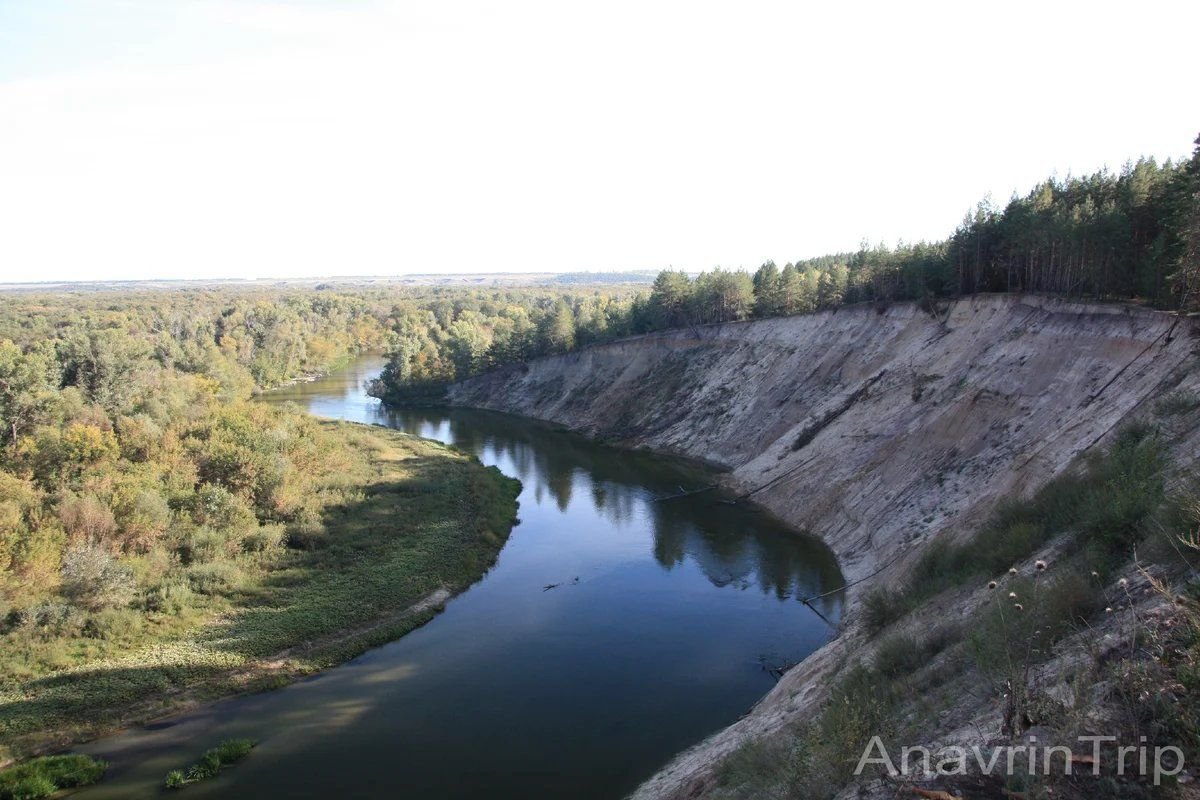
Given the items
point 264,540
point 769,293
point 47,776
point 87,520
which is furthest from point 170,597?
point 769,293

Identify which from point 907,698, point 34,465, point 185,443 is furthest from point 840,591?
point 34,465

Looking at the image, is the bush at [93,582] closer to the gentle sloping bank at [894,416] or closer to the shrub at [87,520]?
the shrub at [87,520]

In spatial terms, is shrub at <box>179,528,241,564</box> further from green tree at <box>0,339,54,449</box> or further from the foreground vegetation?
the foreground vegetation

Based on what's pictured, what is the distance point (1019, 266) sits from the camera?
1502 inches

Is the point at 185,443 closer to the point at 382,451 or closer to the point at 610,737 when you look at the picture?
the point at 382,451

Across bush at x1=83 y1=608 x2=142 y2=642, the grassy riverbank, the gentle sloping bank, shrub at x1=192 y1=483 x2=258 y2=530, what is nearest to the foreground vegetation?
the gentle sloping bank

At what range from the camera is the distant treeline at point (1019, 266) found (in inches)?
1129

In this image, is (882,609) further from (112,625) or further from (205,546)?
(205,546)

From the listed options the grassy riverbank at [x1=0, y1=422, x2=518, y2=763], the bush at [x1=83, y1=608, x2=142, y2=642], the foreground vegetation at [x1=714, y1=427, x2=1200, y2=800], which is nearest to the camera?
the foreground vegetation at [x1=714, y1=427, x2=1200, y2=800]

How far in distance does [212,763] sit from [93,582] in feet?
34.0

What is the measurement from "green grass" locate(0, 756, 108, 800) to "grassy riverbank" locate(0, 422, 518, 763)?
44.2 inches

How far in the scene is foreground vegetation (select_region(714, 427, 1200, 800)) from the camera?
6.04 metres

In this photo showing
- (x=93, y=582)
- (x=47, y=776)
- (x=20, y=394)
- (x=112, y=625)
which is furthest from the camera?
(x=20, y=394)

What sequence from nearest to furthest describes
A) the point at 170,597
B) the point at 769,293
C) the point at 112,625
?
the point at 112,625, the point at 170,597, the point at 769,293
